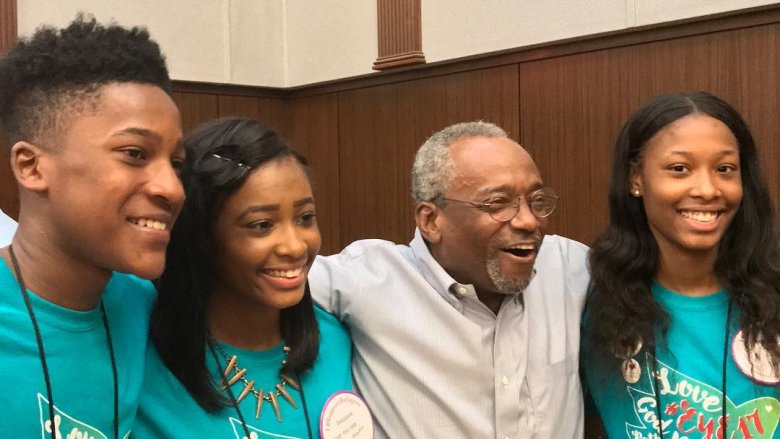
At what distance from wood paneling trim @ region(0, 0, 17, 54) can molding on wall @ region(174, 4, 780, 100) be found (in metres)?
1.28

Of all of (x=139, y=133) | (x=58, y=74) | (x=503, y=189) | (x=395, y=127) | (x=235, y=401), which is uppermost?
(x=395, y=127)

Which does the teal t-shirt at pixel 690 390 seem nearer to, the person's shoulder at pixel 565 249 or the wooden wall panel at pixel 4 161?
the person's shoulder at pixel 565 249

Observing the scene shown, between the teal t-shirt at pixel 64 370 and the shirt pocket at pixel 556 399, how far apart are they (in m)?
1.00

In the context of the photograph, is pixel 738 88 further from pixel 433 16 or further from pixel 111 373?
pixel 111 373

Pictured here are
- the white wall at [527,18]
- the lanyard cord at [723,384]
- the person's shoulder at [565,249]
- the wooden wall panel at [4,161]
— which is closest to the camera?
the lanyard cord at [723,384]

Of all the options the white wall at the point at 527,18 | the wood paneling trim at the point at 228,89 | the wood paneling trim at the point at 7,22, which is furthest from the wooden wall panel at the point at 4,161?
the white wall at the point at 527,18

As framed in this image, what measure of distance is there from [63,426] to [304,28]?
5.28 metres

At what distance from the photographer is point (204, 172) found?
5.70 feet

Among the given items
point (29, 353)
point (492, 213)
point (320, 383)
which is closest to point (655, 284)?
point (492, 213)

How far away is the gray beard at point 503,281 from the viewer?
6.95 ft

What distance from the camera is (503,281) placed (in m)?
2.12

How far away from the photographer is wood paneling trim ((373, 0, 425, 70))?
17.8 feet

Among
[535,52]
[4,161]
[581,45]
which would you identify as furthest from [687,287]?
[4,161]

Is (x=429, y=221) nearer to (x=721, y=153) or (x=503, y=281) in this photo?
(x=503, y=281)
